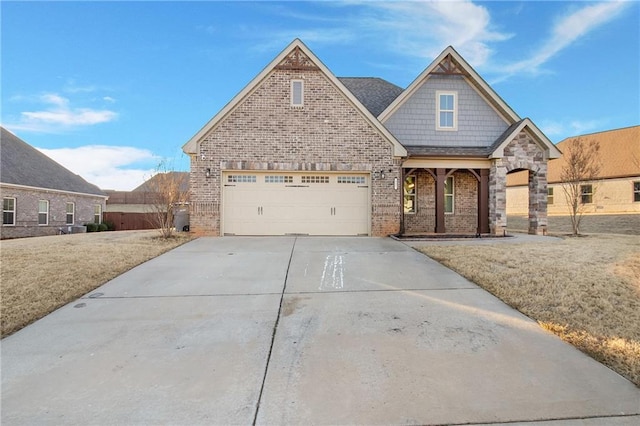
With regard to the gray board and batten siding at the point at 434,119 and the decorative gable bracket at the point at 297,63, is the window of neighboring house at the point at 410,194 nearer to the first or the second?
the gray board and batten siding at the point at 434,119

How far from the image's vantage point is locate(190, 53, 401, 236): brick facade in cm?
1255

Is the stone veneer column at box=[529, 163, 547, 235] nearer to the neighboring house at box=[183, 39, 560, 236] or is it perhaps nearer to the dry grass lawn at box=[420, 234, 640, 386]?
the neighboring house at box=[183, 39, 560, 236]

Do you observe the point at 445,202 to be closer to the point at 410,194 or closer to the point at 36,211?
the point at 410,194

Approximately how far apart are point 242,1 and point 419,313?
39.6ft

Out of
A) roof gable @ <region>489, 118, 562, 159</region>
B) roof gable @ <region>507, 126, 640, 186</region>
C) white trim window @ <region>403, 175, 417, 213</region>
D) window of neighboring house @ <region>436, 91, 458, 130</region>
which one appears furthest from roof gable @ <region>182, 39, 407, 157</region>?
roof gable @ <region>507, 126, 640, 186</region>

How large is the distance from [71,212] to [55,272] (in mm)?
22180

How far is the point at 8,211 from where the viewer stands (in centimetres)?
1955

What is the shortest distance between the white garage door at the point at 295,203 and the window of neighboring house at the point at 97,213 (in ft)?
70.6

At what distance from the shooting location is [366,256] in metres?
8.72

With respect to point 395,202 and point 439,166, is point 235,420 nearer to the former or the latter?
point 395,202

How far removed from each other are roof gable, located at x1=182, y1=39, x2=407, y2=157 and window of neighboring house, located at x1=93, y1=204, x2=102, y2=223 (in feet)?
68.3

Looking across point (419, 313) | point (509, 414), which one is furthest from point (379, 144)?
point (509, 414)

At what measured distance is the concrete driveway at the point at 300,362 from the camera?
8.82 ft

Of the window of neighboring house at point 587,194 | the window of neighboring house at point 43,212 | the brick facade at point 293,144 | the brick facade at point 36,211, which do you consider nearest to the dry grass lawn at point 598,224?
the window of neighboring house at point 587,194
